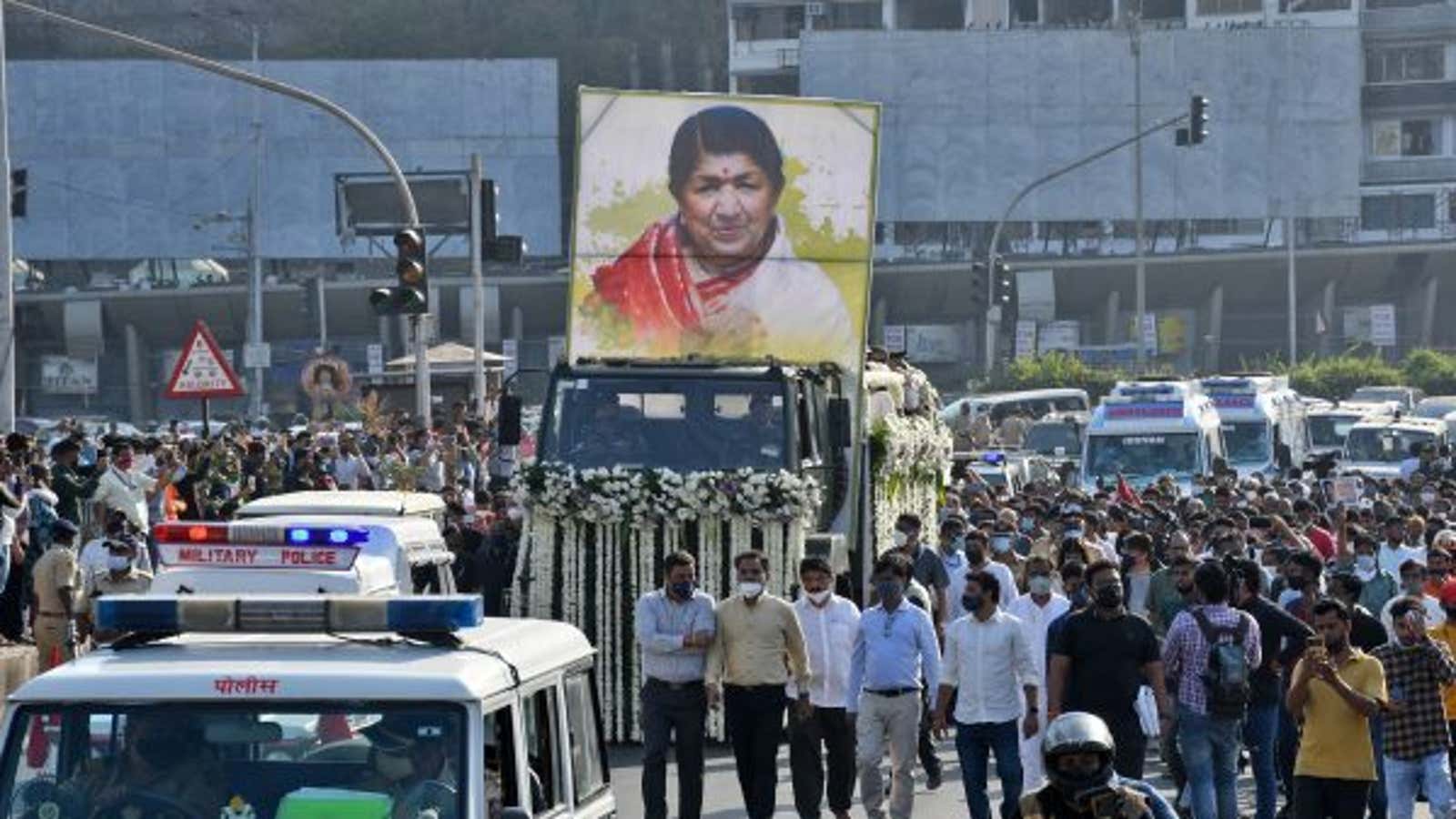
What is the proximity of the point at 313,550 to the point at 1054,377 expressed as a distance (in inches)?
2211

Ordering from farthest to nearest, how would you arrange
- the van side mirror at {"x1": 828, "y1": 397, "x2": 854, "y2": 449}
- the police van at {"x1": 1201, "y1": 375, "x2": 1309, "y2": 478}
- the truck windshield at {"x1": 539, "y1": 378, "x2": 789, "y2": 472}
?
the police van at {"x1": 1201, "y1": 375, "x2": 1309, "y2": 478}, the van side mirror at {"x1": 828, "y1": 397, "x2": 854, "y2": 449}, the truck windshield at {"x1": 539, "y1": 378, "x2": 789, "y2": 472}

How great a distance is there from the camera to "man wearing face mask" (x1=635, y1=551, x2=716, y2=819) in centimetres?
1712

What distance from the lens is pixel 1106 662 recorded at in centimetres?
1538

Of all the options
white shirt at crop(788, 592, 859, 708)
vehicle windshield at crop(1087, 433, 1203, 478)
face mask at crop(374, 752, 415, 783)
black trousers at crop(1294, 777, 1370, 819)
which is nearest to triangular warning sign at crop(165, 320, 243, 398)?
white shirt at crop(788, 592, 859, 708)

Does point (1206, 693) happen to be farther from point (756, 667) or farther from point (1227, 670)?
point (756, 667)

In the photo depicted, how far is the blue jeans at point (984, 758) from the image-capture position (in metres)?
16.2

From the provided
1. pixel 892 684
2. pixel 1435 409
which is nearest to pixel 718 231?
pixel 892 684

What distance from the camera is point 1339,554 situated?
24.7 m

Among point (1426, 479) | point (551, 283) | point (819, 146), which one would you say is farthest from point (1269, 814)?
point (551, 283)

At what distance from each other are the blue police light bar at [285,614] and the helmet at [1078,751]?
73.6 inches

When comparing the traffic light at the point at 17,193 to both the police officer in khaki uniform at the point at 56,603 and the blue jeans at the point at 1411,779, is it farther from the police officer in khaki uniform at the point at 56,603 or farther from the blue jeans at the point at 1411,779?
the blue jeans at the point at 1411,779

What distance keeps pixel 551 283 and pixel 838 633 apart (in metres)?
66.8

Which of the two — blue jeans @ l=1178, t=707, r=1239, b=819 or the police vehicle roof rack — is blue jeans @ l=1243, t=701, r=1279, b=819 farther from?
the police vehicle roof rack

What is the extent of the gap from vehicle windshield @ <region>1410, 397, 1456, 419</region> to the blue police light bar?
5480 centimetres
